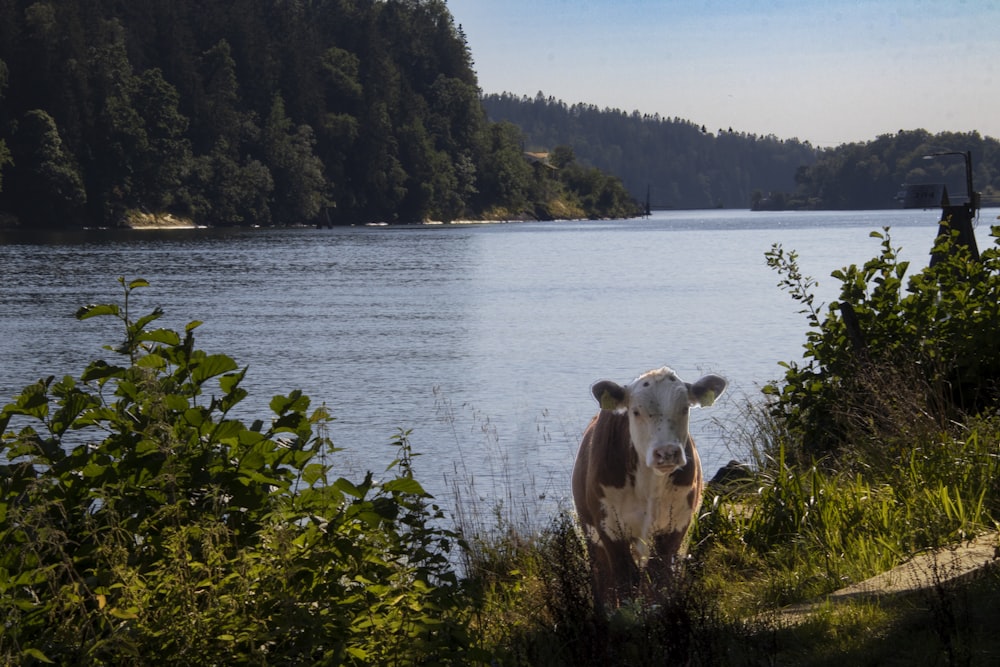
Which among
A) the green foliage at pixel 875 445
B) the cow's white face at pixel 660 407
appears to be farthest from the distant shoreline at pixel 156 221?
the cow's white face at pixel 660 407

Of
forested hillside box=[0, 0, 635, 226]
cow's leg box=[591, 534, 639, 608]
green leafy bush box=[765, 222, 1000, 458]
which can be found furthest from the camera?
forested hillside box=[0, 0, 635, 226]

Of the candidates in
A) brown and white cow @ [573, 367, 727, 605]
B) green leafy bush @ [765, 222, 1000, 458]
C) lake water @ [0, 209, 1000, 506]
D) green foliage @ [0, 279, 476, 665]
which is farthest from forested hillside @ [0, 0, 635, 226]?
green foliage @ [0, 279, 476, 665]

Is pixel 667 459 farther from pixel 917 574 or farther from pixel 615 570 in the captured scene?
pixel 917 574

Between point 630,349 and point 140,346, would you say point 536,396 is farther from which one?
point 140,346

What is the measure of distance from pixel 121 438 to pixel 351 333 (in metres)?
35.5

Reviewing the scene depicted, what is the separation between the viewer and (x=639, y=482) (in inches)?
282

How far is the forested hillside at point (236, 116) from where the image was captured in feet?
406

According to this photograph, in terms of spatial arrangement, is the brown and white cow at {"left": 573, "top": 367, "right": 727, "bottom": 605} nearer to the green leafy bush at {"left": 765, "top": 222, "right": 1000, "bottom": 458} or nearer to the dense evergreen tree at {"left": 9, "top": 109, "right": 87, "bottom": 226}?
the green leafy bush at {"left": 765, "top": 222, "right": 1000, "bottom": 458}

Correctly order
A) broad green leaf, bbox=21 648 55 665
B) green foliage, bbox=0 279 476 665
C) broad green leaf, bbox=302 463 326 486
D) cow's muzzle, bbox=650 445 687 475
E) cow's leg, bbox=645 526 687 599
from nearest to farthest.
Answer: broad green leaf, bbox=21 648 55 665, green foliage, bbox=0 279 476 665, broad green leaf, bbox=302 463 326 486, cow's muzzle, bbox=650 445 687 475, cow's leg, bbox=645 526 687 599

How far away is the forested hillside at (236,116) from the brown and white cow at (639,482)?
115 metres

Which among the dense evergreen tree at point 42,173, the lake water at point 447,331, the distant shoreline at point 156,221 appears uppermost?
the dense evergreen tree at point 42,173

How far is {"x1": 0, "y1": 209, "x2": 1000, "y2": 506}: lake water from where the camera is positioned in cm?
2053

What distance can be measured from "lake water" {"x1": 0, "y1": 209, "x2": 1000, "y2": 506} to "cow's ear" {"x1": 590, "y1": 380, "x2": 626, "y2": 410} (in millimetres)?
4809

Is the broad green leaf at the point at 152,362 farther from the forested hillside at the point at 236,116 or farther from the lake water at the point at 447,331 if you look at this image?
the forested hillside at the point at 236,116
